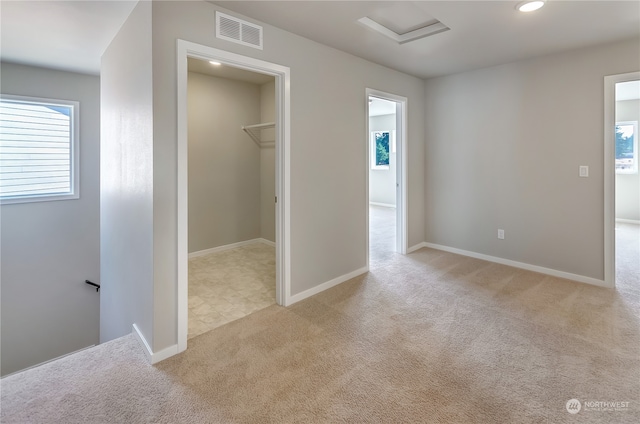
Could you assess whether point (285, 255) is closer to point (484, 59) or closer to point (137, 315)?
point (137, 315)

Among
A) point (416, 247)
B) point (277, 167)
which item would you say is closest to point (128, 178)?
point (277, 167)

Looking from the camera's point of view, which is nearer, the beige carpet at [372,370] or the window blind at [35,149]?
the beige carpet at [372,370]

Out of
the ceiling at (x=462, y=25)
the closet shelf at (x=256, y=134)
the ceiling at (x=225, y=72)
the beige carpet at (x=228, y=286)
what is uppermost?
the ceiling at (x=225, y=72)

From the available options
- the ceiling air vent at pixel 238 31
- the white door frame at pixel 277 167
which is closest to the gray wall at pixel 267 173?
the white door frame at pixel 277 167

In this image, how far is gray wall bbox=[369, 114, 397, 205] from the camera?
918 centimetres

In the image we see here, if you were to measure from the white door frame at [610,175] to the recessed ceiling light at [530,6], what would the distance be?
156cm

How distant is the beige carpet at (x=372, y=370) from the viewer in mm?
1740

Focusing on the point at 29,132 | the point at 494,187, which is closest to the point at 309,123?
the point at 494,187

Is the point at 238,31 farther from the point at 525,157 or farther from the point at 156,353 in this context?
the point at 525,157

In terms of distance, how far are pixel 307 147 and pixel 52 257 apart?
11.8 ft

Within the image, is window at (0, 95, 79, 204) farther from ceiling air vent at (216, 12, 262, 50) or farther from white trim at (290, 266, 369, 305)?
white trim at (290, 266, 369, 305)

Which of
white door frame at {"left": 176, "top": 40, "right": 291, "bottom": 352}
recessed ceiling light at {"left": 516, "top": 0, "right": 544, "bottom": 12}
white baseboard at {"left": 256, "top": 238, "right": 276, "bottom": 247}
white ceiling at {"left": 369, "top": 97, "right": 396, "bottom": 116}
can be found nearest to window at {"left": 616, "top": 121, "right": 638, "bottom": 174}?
white ceiling at {"left": 369, "top": 97, "right": 396, "bottom": 116}

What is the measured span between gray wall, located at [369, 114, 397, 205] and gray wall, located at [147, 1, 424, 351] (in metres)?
4.78

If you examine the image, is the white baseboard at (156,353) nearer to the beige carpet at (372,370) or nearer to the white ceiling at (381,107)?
the beige carpet at (372,370)
